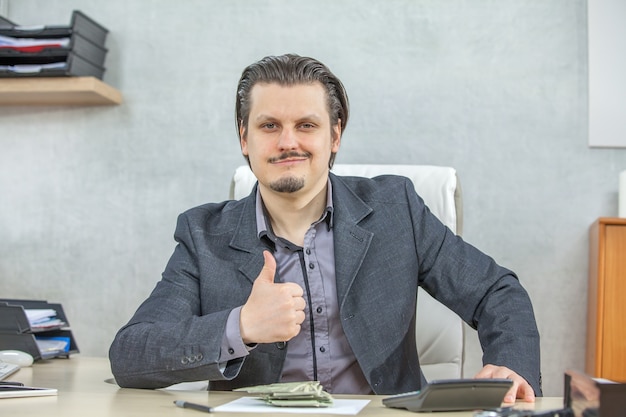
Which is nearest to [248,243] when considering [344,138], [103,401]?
[103,401]

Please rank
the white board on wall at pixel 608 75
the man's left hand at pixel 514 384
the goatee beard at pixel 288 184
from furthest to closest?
1. the white board on wall at pixel 608 75
2. the goatee beard at pixel 288 184
3. the man's left hand at pixel 514 384

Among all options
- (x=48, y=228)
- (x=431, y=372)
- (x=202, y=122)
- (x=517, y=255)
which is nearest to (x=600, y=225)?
(x=517, y=255)

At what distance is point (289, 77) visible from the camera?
187cm

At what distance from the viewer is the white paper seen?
1.17 metres

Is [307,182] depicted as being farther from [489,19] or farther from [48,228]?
[48,228]

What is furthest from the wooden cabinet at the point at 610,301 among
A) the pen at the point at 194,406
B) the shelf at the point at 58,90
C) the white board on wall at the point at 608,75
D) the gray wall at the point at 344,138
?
the shelf at the point at 58,90

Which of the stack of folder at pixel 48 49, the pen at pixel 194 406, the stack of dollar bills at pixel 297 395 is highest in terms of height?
the stack of folder at pixel 48 49

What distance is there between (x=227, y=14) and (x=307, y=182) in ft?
4.28

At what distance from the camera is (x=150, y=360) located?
4.97ft

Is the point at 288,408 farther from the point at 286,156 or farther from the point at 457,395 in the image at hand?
the point at 286,156

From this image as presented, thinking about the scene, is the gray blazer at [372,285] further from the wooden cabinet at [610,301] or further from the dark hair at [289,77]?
the wooden cabinet at [610,301]

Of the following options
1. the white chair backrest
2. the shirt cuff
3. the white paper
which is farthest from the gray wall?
the white paper

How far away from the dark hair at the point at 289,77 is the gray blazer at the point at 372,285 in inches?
8.0

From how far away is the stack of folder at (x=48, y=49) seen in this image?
8.86ft
